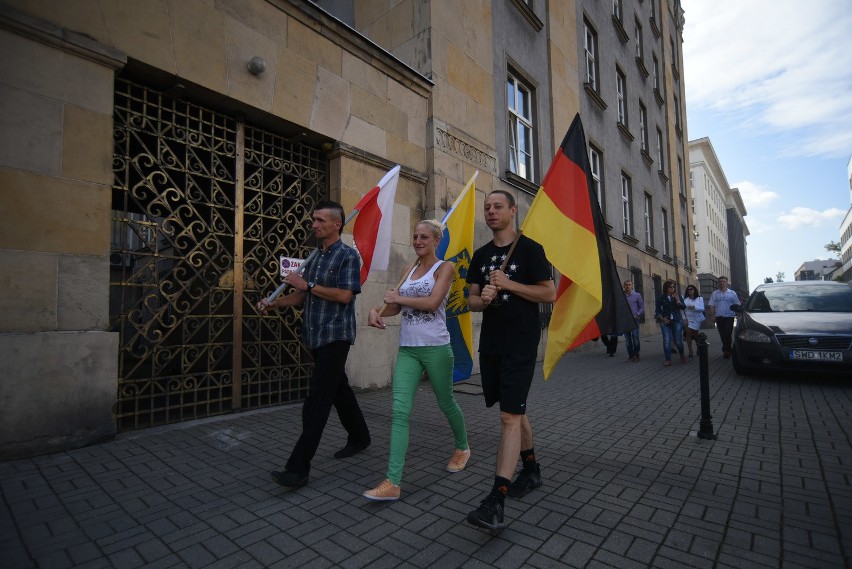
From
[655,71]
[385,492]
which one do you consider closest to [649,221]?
[655,71]

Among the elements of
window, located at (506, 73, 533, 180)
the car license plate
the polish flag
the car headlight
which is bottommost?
the car license plate

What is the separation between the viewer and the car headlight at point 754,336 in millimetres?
7246

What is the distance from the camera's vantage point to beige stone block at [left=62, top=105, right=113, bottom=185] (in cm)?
394

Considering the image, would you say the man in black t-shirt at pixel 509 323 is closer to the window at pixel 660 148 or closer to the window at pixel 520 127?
the window at pixel 520 127

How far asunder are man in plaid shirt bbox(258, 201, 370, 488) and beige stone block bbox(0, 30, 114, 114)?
2472 mm

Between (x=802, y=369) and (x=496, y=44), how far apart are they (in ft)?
26.4

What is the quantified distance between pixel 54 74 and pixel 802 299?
10.6 meters

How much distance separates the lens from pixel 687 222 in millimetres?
27031

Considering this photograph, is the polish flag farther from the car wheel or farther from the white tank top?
the car wheel

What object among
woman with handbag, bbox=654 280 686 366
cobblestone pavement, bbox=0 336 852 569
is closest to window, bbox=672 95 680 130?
woman with handbag, bbox=654 280 686 366

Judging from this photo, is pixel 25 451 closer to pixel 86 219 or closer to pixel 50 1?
pixel 86 219

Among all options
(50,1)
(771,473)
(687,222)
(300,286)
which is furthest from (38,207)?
(687,222)

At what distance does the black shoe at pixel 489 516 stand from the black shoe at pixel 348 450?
5.29 ft

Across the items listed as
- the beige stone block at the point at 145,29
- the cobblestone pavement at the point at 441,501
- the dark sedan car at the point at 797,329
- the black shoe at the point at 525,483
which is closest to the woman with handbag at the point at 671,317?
the dark sedan car at the point at 797,329
